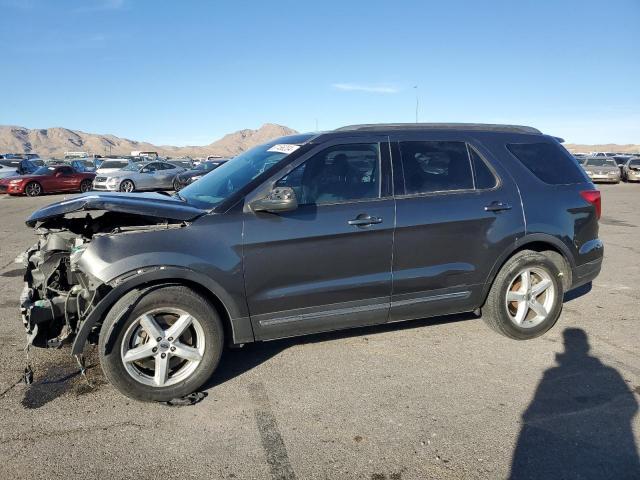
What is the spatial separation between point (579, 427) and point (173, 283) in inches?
111

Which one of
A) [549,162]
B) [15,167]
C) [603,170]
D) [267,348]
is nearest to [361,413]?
[267,348]

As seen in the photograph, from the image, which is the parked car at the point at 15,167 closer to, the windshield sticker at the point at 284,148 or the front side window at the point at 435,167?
the windshield sticker at the point at 284,148

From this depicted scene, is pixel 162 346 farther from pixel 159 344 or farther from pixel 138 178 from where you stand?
pixel 138 178

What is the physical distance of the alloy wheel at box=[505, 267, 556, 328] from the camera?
14.7 feet

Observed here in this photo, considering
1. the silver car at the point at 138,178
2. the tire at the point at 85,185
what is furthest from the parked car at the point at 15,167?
the silver car at the point at 138,178

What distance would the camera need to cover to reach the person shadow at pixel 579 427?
2713mm

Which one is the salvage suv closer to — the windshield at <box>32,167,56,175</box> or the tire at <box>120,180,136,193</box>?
the tire at <box>120,180,136,193</box>

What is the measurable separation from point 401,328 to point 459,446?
190 centimetres

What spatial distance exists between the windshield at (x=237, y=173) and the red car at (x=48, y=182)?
21522 mm

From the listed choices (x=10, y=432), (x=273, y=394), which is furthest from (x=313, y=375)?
(x=10, y=432)

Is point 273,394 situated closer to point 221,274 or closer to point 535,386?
point 221,274

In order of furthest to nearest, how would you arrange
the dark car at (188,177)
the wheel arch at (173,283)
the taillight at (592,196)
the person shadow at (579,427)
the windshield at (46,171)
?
the windshield at (46,171)
the dark car at (188,177)
the taillight at (592,196)
the wheel arch at (173,283)
the person shadow at (579,427)

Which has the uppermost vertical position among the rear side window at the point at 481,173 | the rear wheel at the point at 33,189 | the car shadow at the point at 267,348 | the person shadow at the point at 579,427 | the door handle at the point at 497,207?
the rear side window at the point at 481,173

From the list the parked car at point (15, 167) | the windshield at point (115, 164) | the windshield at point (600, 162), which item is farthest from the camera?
the windshield at point (600, 162)
